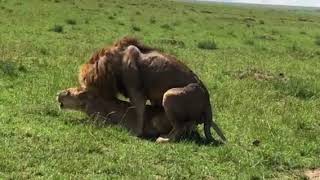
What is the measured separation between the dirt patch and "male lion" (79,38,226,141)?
157 centimetres

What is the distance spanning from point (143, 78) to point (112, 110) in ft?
2.54

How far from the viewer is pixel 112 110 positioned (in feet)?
32.7

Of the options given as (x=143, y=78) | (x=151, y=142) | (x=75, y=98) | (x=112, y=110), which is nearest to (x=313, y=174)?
(x=151, y=142)

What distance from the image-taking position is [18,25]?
2475 cm

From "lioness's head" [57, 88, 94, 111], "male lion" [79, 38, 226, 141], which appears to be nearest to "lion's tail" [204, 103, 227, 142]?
"male lion" [79, 38, 226, 141]

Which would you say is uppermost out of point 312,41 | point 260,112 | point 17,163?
point 17,163

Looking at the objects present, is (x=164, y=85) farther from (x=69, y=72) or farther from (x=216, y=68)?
(x=216, y=68)

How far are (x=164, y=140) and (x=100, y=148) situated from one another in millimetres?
1224

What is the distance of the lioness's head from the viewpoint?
32.4 ft

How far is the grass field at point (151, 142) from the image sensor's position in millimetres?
7605

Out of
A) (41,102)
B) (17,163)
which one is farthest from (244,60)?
(17,163)

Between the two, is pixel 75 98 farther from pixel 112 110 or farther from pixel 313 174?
pixel 313 174

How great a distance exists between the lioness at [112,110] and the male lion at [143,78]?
0.16 meters

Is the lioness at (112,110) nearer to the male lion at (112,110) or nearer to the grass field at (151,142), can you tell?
the male lion at (112,110)
